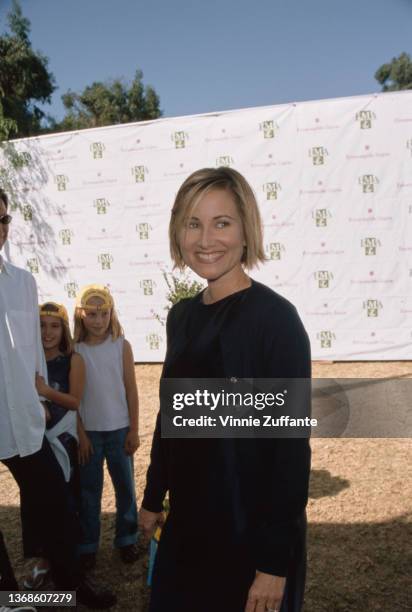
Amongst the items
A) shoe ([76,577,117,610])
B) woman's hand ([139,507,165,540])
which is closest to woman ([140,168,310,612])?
woman's hand ([139,507,165,540])

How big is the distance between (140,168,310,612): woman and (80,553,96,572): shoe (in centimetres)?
158

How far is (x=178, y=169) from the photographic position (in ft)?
28.8

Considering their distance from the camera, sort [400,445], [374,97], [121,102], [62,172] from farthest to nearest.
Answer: [121,102]
[62,172]
[374,97]
[400,445]

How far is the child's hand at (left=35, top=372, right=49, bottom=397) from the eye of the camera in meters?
2.50

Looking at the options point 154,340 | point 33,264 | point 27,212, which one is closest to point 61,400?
point 154,340

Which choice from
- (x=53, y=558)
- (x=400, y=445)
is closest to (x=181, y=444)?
(x=53, y=558)

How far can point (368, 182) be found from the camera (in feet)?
26.6

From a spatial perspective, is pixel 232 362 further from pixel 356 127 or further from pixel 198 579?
pixel 356 127

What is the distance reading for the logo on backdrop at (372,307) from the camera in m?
8.40

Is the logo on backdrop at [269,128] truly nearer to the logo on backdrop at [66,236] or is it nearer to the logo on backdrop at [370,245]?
the logo on backdrop at [370,245]

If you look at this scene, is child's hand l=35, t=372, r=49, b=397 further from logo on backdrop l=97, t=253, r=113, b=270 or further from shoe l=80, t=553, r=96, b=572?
logo on backdrop l=97, t=253, r=113, b=270

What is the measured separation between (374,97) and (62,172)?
6.16 meters

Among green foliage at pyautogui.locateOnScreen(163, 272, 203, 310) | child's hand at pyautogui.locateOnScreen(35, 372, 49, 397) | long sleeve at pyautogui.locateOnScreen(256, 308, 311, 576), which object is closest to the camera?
long sleeve at pyautogui.locateOnScreen(256, 308, 311, 576)

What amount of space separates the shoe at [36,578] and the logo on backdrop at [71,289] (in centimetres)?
732
